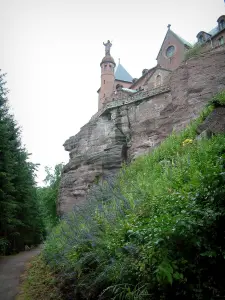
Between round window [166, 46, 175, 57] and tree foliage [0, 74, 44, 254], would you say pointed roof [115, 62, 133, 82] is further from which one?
tree foliage [0, 74, 44, 254]

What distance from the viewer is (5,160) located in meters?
13.7

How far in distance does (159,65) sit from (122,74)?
767 inches

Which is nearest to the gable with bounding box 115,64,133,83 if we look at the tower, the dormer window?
the tower

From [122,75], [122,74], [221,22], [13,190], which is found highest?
[122,74]

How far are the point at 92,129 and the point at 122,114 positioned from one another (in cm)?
321

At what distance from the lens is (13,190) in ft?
45.3

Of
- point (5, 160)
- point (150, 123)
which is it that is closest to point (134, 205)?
point (5, 160)

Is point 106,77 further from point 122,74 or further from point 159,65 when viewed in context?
point 159,65

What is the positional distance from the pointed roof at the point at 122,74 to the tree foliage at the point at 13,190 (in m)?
40.0

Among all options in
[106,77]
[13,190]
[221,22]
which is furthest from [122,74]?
[13,190]

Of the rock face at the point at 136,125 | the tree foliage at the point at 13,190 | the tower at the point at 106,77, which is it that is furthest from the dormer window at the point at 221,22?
the tree foliage at the point at 13,190

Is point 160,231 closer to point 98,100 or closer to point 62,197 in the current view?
point 62,197

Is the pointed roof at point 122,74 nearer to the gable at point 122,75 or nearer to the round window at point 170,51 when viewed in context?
the gable at point 122,75

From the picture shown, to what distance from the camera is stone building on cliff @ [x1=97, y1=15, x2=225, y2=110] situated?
34.6m
